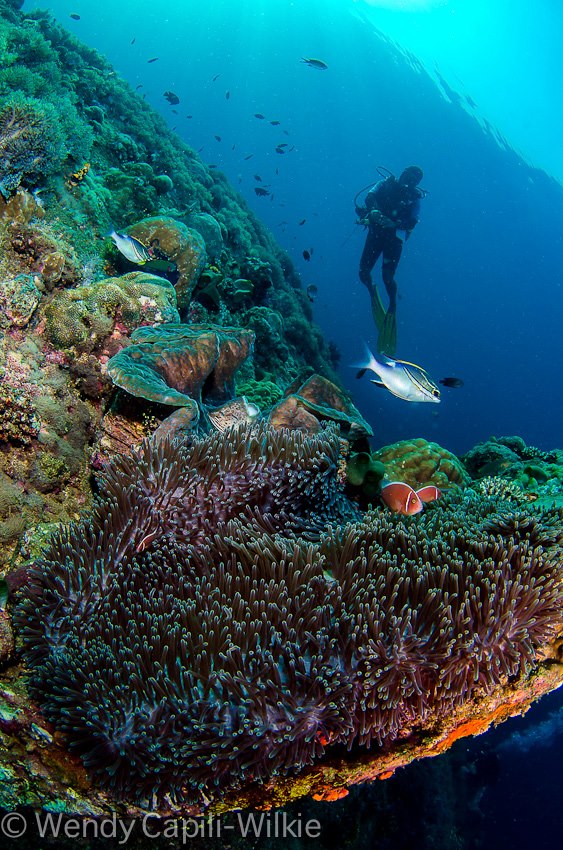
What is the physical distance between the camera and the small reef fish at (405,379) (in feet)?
12.7

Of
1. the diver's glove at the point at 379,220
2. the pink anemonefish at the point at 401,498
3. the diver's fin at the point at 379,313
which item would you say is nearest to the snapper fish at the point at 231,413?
the pink anemonefish at the point at 401,498

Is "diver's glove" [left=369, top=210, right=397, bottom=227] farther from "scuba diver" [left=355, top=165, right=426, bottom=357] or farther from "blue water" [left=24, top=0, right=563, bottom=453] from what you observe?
"blue water" [left=24, top=0, right=563, bottom=453]

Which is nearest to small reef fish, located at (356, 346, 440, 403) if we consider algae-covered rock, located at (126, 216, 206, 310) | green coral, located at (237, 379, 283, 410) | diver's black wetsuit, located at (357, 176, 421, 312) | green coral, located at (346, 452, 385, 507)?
green coral, located at (346, 452, 385, 507)

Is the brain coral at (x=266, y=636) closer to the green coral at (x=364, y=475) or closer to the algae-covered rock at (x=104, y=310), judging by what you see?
the green coral at (x=364, y=475)

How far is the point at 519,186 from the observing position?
61156mm

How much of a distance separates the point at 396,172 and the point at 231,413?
93.4 m

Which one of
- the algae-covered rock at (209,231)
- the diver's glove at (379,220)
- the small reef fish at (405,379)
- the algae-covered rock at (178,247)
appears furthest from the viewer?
the diver's glove at (379,220)

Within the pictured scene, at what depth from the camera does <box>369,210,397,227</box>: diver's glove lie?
13078mm

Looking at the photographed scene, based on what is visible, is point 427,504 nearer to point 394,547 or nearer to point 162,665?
point 394,547

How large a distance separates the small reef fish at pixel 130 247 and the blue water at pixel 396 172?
1430 inches

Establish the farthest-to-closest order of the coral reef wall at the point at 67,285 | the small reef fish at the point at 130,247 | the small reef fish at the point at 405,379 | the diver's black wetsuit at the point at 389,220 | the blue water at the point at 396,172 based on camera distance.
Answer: the blue water at the point at 396,172 < the diver's black wetsuit at the point at 389,220 < the small reef fish at the point at 130,247 < the small reef fish at the point at 405,379 < the coral reef wall at the point at 67,285

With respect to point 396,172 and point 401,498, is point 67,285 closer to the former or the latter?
point 401,498

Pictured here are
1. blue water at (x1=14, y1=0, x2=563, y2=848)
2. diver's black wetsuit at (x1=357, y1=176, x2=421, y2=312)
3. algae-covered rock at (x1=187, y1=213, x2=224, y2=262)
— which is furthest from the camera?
blue water at (x1=14, y1=0, x2=563, y2=848)

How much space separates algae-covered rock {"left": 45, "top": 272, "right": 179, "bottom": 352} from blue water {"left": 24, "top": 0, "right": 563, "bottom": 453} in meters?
36.8
